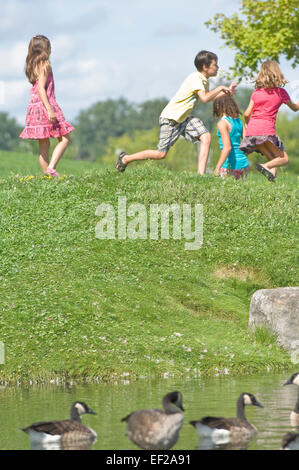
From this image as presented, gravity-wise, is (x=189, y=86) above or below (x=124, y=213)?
above

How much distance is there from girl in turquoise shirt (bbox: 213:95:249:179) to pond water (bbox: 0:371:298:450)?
31.4ft

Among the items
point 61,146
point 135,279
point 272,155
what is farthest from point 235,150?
point 135,279

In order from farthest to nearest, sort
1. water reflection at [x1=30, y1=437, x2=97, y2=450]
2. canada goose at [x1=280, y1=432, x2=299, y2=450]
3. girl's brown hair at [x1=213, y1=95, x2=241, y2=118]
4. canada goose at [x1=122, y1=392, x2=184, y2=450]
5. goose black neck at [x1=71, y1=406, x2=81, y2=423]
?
1. girl's brown hair at [x1=213, y1=95, x2=241, y2=118]
2. goose black neck at [x1=71, y1=406, x2=81, y2=423]
3. water reflection at [x1=30, y1=437, x2=97, y2=450]
4. canada goose at [x1=122, y1=392, x2=184, y2=450]
5. canada goose at [x1=280, y1=432, x2=299, y2=450]

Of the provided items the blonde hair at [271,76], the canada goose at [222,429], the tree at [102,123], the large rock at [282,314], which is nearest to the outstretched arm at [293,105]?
the blonde hair at [271,76]

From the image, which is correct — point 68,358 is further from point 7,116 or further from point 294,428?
point 7,116

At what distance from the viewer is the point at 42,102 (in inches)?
818

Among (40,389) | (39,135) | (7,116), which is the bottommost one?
(40,389)

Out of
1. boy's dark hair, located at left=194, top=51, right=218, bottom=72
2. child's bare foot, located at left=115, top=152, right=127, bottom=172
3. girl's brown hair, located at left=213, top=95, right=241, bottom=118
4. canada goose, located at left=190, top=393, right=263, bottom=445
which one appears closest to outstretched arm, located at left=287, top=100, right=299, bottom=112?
girl's brown hair, located at left=213, top=95, right=241, bottom=118

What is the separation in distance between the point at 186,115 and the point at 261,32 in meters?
14.3

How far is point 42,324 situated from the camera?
14.3 metres

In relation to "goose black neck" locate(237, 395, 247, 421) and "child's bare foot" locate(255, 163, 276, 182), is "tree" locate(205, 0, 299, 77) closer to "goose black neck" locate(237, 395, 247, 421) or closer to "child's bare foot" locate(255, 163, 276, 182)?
"child's bare foot" locate(255, 163, 276, 182)

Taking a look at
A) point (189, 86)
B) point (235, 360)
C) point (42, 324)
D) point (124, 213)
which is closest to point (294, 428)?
point (235, 360)

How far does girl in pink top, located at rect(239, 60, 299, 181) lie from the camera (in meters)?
21.6

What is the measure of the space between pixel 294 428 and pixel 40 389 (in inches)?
175
